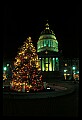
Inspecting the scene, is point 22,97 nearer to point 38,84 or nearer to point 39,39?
point 38,84

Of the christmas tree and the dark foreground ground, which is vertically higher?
the christmas tree

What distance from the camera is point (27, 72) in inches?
1022

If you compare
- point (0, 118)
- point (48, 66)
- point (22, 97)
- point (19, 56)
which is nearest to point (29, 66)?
point (19, 56)

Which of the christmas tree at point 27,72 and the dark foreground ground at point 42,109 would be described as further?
the christmas tree at point 27,72

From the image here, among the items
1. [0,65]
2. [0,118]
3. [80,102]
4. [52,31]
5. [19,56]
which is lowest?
[0,118]

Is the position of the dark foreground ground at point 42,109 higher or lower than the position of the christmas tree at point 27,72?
lower

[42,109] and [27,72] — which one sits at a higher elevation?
[27,72]

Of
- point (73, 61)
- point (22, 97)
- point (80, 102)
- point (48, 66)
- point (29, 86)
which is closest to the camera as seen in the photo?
point (80, 102)

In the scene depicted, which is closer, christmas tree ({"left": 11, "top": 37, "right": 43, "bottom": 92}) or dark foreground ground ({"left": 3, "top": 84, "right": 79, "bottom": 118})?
dark foreground ground ({"left": 3, "top": 84, "right": 79, "bottom": 118})

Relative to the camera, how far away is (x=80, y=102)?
411 centimetres

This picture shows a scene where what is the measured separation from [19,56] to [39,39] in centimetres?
6875

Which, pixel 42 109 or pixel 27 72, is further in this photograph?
pixel 27 72

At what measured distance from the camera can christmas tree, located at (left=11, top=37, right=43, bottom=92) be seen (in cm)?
2587

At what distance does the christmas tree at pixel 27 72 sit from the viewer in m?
25.9
